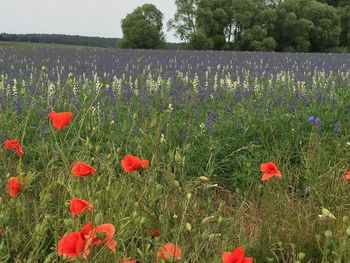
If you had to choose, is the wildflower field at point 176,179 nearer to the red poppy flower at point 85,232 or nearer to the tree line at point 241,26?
the red poppy flower at point 85,232

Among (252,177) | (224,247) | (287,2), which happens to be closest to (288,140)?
(252,177)

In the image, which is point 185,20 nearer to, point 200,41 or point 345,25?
point 200,41

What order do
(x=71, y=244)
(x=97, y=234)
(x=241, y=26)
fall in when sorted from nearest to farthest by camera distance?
(x=71, y=244)
(x=97, y=234)
(x=241, y=26)

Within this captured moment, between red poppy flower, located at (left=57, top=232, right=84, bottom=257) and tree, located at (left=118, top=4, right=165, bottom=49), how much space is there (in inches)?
1319

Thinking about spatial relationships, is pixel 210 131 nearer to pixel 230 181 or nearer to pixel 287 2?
pixel 230 181

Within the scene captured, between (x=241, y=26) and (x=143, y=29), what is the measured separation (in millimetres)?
6947

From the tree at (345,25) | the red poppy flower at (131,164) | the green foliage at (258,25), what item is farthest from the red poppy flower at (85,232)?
the tree at (345,25)

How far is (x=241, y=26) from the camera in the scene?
33.4 metres

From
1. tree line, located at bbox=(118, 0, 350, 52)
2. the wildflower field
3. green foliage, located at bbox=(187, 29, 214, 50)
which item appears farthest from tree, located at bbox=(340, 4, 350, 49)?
the wildflower field

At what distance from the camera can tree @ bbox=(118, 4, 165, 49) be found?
34531 millimetres

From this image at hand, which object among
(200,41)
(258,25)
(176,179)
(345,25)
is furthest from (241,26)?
(176,179)

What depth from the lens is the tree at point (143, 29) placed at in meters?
34.5

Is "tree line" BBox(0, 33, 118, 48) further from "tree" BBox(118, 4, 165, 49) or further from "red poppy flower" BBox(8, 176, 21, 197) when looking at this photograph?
"red poppy flower" BBox(8, 176, 21, 197)

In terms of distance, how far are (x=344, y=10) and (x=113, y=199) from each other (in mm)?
42180
